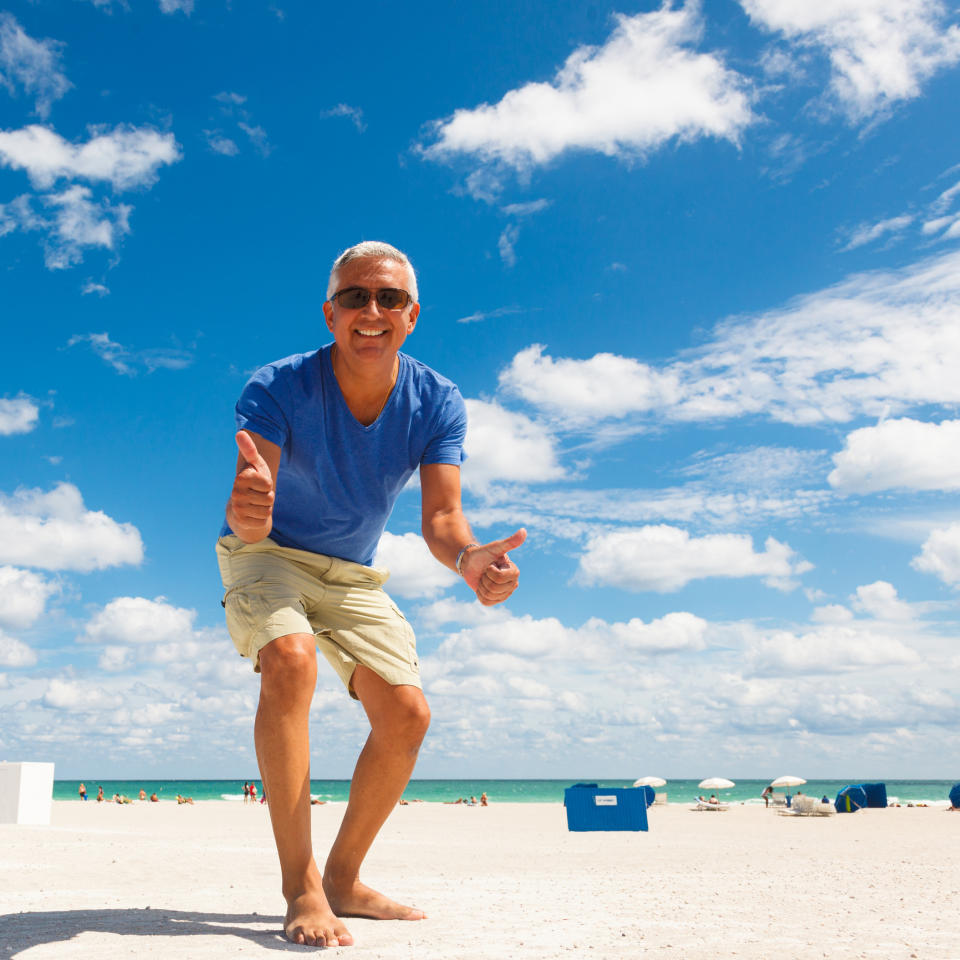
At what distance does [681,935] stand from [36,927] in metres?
2.44

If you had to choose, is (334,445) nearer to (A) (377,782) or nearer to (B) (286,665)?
(B) (286,665)

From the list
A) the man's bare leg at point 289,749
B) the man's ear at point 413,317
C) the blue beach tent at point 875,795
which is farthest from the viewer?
the blue beach tent at point 875,795

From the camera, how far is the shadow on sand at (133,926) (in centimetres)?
301

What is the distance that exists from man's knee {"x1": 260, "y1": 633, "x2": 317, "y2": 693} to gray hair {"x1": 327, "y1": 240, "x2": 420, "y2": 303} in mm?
1472

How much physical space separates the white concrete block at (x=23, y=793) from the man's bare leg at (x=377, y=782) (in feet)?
44.3

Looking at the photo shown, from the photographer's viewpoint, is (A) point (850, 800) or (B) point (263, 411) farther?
(A) point (850, 800)

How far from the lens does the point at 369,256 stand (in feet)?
12.1

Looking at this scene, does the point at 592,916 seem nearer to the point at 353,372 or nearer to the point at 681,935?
the point at 681,935

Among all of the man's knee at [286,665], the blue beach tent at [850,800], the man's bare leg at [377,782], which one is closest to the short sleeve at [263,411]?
the man's knee at [286,665]

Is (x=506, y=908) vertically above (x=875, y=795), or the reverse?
(x=506, y=908)

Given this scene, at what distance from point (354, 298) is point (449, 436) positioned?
742 millimetres

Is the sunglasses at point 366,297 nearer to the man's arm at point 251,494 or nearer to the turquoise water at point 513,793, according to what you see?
the man's arm at point 251,494

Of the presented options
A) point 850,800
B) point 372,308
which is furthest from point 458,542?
point 850,800

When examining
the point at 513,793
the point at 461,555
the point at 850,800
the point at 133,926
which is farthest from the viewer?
the point at 513,793
